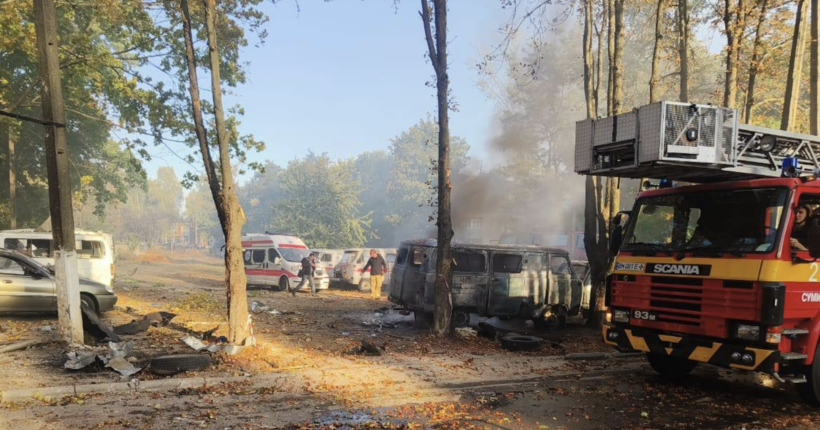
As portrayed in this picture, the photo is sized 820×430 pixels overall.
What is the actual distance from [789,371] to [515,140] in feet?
124

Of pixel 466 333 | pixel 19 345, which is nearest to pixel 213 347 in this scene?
pixel 19 345

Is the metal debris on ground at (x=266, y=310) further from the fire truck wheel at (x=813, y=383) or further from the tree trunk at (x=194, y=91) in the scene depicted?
the fire truck wheel at (x=813, y=383)

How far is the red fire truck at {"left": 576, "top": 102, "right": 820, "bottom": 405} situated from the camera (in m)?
5.65

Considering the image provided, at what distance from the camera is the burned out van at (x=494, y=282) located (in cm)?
1147

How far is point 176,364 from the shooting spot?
6879 millimetres

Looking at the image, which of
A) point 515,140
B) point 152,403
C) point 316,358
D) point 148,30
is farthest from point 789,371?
point 515,140

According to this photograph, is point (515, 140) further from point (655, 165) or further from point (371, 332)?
point (655, 165)

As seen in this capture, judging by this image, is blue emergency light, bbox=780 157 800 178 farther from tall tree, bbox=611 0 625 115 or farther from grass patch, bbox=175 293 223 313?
grass patch, bbox=175 293 223 313

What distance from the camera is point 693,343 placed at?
19.9ft

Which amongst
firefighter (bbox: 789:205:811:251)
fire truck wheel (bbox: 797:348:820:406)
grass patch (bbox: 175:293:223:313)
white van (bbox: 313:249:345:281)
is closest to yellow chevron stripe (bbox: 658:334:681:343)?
fire truck wheel (bbox: 797:348:820:406)

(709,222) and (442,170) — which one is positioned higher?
(442,170)

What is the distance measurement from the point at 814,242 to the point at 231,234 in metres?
7.91

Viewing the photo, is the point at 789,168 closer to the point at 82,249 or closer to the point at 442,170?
the point at 442,170

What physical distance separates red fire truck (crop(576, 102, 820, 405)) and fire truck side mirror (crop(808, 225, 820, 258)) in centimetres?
1
